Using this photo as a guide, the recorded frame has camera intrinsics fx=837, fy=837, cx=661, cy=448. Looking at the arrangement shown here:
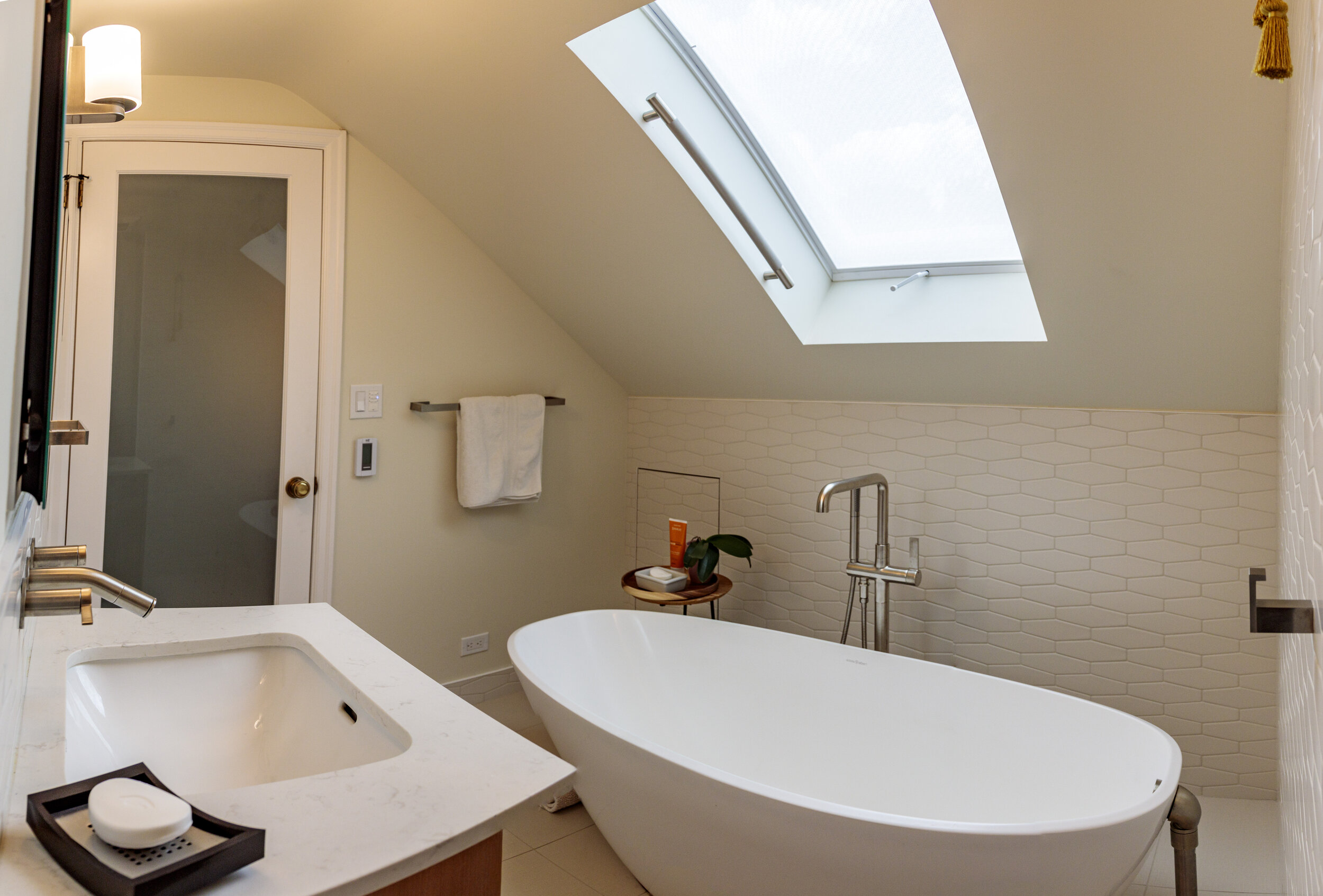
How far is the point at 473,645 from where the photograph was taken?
137 inches

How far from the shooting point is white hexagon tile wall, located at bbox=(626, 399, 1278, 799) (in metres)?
2.36

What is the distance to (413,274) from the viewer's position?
319 cm

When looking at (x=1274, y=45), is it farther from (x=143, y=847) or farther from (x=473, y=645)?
(x=473, y=645)

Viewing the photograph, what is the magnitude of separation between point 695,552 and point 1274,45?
238 centimetres

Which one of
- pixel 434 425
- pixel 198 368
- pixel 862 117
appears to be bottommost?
pixel 434 425

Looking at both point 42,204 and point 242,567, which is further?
point 242,567

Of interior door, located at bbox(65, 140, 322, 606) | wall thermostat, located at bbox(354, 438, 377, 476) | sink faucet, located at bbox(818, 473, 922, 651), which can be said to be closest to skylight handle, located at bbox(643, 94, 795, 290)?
sink faucet, located at bbox(818, 473, 922, 651)

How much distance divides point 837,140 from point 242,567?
2.45m

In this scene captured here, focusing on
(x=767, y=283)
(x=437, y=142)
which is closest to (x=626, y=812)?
(x=767, y=283)

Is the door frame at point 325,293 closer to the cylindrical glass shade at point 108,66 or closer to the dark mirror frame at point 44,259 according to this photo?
the cylindrical glass shade at point 108,66

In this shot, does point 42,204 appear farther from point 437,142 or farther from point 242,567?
point 242,567

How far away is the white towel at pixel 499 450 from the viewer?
3.27 meters

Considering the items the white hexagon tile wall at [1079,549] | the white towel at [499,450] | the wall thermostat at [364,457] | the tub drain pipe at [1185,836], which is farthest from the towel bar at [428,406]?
the tub drain pipe at [1185,836]

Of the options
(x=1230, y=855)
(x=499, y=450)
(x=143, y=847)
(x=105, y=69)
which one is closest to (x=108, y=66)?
(x=105, y=69)
